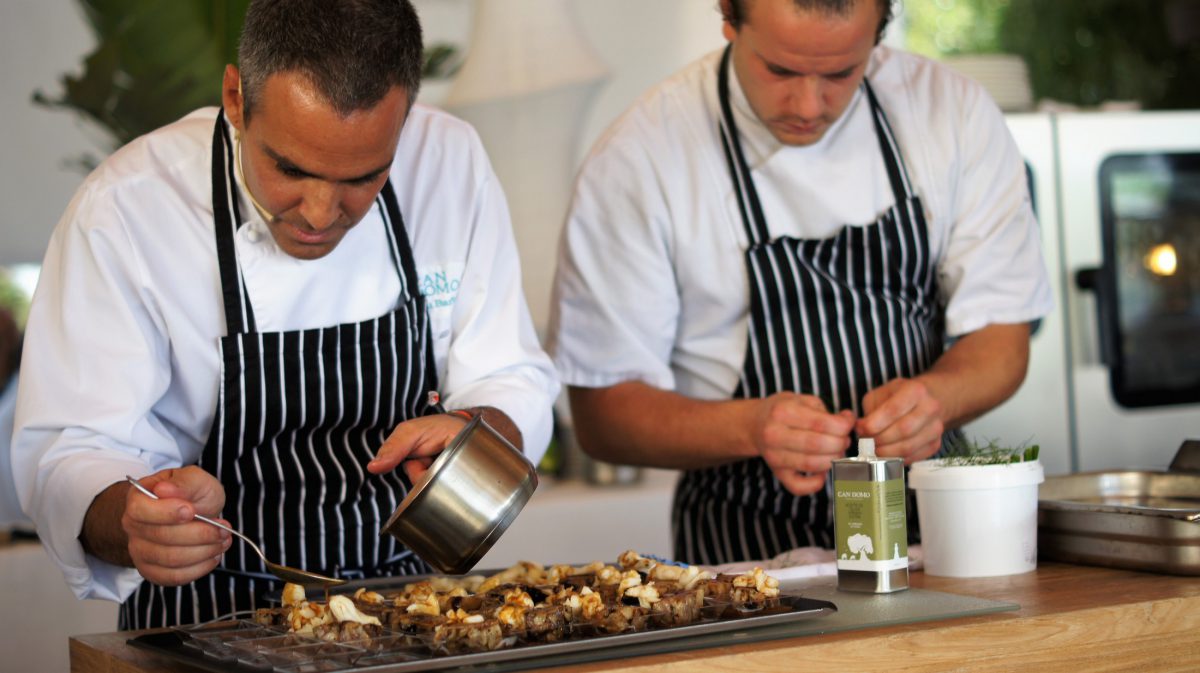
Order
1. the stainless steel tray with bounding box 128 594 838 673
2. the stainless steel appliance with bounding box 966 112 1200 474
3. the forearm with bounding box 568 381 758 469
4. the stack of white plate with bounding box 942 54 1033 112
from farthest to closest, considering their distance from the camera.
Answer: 1. the stack of white plate with bounding box 942 54 1033 112
2. the stainless steel appliance with bounding box 966 112 1200 474
3. the forearm with bounding box 568 381 758 469
4. the stainless steel tray with bounding box 128 594 838 673

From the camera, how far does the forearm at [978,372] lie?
225cm

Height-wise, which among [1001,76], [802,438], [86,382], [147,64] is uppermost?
[147,64]

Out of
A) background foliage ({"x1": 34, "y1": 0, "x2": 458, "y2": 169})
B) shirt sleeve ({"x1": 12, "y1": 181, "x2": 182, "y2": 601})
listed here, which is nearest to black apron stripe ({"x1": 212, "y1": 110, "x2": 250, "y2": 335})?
shirt sleeve ({"x1": 12, "y1": 181, "x2": 182, "y2": 601})

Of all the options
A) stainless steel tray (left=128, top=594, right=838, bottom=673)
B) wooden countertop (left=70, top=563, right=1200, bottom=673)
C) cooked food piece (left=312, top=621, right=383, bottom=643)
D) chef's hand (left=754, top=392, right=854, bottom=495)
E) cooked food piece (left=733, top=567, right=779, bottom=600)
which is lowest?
wooden countertop (left=70, top=563, right=1200, bottom=673)

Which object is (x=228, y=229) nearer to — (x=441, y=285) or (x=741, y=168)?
(x=441, y=285)

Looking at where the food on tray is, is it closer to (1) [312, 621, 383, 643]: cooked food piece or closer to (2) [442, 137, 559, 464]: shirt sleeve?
(1) [312, 621, 383, 643]: cooked food piece

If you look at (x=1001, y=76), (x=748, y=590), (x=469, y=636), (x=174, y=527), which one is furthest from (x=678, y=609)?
(x=1001, y=76)

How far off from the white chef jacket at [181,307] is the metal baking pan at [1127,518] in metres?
0.73

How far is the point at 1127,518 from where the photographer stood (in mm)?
1773

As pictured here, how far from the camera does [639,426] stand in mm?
2312

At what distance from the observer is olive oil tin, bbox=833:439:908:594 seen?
1620 millimetres

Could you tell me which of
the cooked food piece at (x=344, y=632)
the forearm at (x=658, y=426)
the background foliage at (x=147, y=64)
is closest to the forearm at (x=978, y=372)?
the forearm at (x=658, y=426)

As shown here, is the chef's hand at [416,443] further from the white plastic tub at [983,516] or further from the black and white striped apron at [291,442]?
the white plastic tub at [983,516]

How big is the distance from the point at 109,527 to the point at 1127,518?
126 cm
